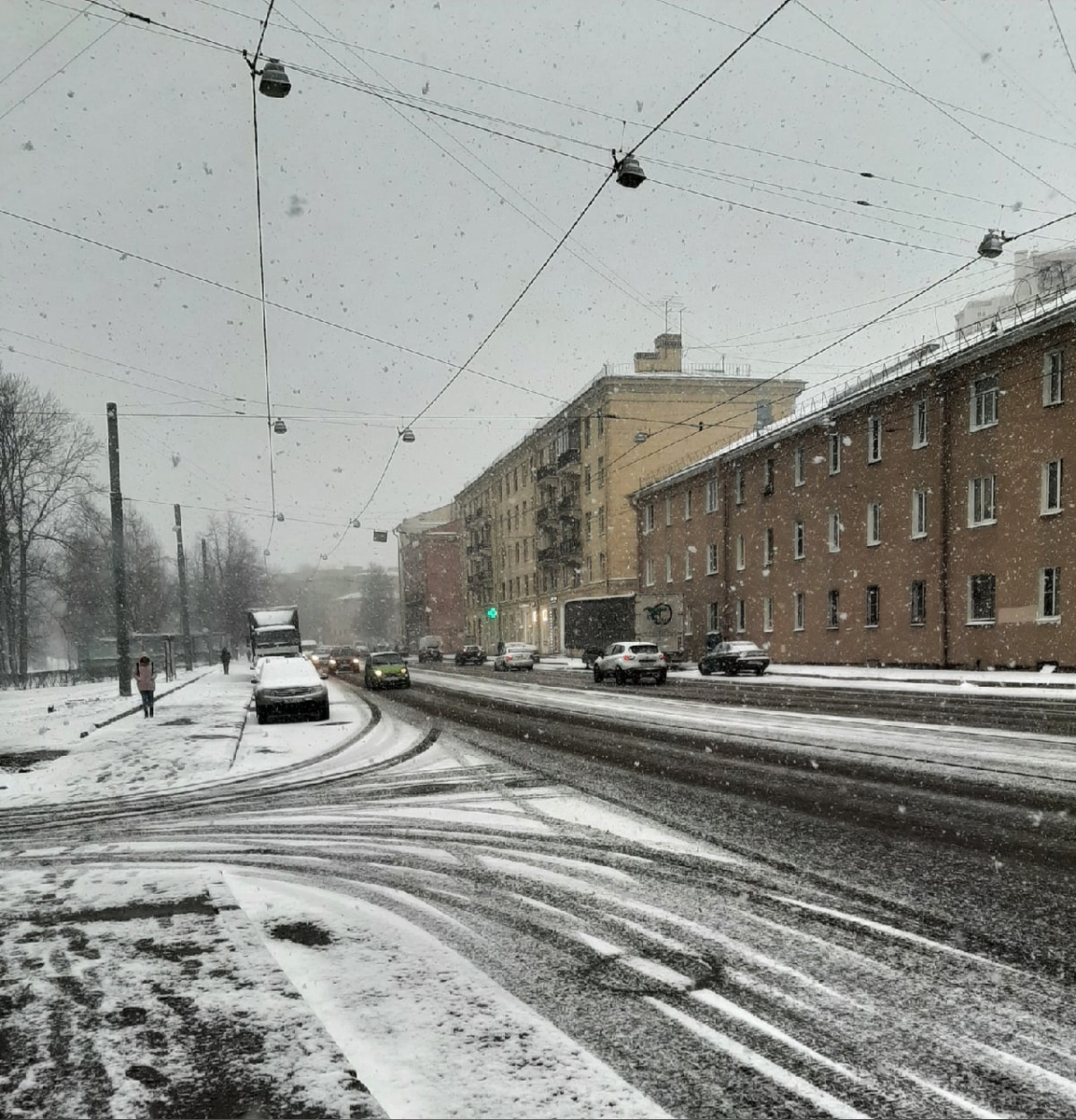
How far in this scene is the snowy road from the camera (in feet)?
10.0

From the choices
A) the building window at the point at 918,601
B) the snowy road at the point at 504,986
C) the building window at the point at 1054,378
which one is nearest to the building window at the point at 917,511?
the building window at the point at 918,601

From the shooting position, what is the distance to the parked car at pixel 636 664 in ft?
98.2

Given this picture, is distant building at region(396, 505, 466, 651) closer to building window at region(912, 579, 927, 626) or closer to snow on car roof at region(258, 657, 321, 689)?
building window at region(912, 579, 927, 626)

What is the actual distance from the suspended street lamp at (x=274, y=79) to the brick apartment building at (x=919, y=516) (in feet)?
72.2

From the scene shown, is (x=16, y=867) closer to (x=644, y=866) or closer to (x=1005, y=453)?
(x=644, y=866)

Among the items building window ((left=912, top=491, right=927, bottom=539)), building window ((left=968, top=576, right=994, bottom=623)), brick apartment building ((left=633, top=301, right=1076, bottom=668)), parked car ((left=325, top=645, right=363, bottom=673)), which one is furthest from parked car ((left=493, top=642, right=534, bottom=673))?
building window ((left=968, top=576, right=994, bottom=623))

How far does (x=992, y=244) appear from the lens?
17.3 meters

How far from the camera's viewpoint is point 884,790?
8.45m

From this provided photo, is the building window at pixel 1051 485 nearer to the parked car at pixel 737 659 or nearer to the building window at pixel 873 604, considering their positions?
the building window at pixel 873 604


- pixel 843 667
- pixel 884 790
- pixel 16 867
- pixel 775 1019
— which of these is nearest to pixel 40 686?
pixel 843 667

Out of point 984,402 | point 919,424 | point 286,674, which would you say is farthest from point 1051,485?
point 286,674

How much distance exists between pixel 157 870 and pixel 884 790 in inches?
250

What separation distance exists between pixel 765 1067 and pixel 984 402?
29479 millimetres

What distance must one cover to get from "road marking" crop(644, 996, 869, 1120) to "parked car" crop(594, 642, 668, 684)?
2627cm
